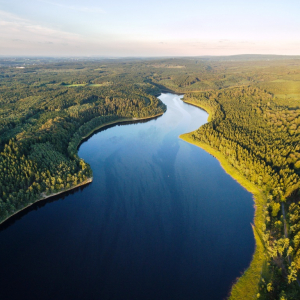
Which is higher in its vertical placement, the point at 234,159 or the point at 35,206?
the point at 234,159

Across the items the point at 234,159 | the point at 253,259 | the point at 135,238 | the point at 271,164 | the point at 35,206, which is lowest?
the point at 135,238

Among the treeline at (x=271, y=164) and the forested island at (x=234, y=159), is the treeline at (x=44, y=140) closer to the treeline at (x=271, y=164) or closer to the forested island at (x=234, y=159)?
the forested island at (x=234, y=159)

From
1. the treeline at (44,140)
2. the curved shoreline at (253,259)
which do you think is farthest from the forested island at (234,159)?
the treeline at (44,140)

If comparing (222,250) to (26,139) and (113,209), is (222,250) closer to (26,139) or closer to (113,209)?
(113,209)

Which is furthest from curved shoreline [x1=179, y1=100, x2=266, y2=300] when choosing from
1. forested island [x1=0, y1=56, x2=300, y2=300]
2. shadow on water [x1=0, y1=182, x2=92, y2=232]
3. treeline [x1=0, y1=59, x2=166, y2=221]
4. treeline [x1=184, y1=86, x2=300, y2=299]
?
treeline [x1=0, y1=59, x2=166, y2=221]

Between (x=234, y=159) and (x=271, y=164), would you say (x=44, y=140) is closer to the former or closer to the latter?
(x=234, y=159)

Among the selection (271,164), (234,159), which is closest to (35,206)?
(234,159)

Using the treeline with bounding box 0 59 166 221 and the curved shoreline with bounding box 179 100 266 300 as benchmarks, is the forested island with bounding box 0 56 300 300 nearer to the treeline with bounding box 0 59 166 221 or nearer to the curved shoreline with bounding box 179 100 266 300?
the curved shoreline with bounding box 179 100 266 300

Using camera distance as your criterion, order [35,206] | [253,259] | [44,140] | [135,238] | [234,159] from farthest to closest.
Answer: [44,140]
[234,159]
[35,206]
[135,238]
[253,259]

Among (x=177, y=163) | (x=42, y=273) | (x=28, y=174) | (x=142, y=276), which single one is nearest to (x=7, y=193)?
(x=28, y=174)
